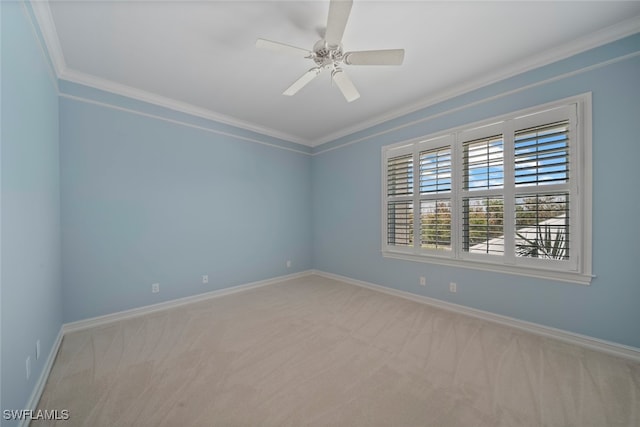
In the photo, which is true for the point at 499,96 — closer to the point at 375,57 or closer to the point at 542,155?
the point at 542,155

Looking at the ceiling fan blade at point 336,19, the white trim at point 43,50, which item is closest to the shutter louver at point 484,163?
the ceiling fan blade at point 336,19

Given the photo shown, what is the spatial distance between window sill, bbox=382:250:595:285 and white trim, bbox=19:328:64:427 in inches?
148

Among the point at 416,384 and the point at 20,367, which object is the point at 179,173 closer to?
the point at 20,367

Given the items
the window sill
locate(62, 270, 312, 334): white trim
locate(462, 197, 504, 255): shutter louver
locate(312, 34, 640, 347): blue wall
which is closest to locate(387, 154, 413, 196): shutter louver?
locate(312, 34, 640, 347): blue wall

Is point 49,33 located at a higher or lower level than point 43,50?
higher

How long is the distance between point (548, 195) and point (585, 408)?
5.90 ft

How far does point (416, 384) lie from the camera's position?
5.76 feet

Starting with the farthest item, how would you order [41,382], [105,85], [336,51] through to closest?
1. [105,85]
2. [336,51]
3. [41,382]

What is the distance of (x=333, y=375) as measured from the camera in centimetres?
186

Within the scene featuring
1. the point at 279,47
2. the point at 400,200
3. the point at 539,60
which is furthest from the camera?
the point at 400,200

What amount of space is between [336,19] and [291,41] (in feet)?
2.57

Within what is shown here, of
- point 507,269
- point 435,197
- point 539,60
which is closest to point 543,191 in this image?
point 507,269

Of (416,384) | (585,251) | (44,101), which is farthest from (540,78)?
(44,101)

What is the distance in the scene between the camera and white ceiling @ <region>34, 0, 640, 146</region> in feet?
6.07
